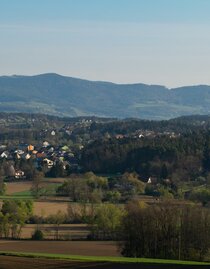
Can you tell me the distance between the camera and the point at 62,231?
41.8 m

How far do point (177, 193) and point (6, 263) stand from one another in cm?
3466

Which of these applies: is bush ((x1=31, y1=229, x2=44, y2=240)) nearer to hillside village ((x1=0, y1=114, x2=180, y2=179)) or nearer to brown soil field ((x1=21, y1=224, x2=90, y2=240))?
brown soil field ((x1=21, y1=224, x2=90, y2=240))

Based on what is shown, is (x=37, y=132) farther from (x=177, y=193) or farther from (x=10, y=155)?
(x=177, y=193)

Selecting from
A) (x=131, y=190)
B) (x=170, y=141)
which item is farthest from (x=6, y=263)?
(x=170, y=141)

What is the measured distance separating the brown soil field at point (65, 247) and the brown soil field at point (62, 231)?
2.50 meters

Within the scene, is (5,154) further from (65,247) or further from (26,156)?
(65,247)

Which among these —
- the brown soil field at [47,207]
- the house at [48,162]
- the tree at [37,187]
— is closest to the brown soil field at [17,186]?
the tree at [37,187]

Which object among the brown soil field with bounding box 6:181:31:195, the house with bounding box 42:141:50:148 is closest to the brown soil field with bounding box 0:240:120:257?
the brown soil field with bounding box 6:181:31:195

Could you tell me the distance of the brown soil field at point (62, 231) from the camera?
3931 centimetres

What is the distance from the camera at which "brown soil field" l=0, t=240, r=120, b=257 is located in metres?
31.5

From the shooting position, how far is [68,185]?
61188mm

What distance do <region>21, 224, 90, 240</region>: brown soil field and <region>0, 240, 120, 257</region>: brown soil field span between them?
2.50 metres

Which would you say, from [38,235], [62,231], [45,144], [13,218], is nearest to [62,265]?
[38,235]

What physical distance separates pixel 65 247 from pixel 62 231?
313 inches
